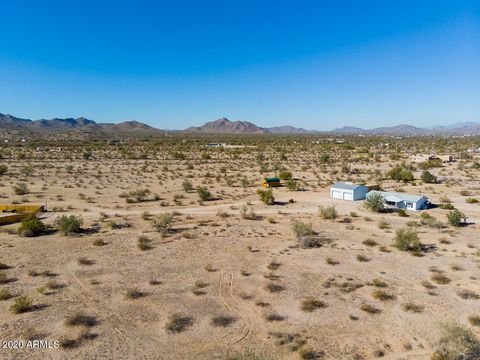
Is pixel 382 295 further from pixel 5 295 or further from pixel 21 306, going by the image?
pixel 5 295

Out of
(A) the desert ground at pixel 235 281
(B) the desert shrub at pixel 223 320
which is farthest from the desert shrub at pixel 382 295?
(B) the desert shrub at pixel 223 320

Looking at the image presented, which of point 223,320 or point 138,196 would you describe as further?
point 138,196

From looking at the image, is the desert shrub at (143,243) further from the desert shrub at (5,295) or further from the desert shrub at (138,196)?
the desert shrub at (138,196)

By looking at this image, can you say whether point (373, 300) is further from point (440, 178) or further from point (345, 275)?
point (440, 178)

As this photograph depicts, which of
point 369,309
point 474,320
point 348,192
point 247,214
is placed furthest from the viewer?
point 348,192

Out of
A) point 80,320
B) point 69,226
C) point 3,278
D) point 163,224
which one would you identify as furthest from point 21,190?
point 80,320

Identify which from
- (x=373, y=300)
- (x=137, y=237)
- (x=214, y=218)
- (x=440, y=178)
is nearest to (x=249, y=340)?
(x=373, y=300)
